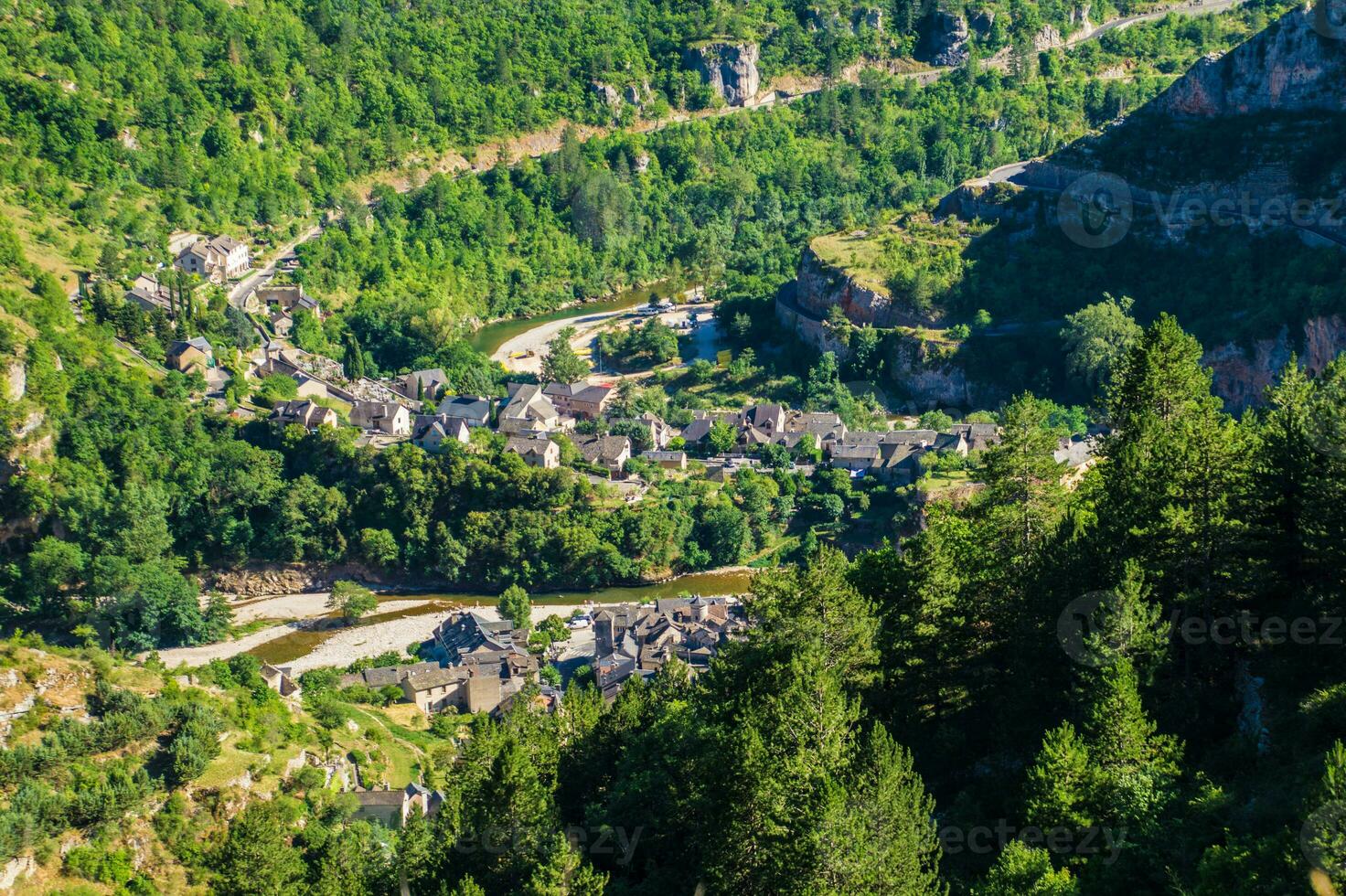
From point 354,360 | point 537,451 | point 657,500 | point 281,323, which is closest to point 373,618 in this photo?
point 537,451

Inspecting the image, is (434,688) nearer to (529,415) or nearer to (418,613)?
(418,613)

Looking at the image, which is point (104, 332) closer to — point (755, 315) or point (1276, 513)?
point (755, 315)

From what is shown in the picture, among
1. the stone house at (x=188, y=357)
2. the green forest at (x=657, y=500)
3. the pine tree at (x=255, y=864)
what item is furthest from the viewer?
the stone house at (x=188, y=357)

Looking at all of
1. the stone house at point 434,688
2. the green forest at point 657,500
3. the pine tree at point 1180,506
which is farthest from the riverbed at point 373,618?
the pine tree at point 1180,506

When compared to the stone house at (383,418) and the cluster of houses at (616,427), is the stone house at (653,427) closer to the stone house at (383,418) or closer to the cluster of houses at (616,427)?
the cluster of houses at (616,427)

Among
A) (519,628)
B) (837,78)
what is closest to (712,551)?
(519,628)
